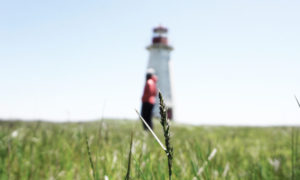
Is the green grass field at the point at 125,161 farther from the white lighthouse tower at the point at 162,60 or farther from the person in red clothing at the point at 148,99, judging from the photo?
the white lighthouse tower at the point at 162,60

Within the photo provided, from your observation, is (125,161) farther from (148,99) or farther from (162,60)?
(162,60)

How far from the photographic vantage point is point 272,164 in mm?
2078

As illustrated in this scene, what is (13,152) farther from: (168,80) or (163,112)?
(168,80)

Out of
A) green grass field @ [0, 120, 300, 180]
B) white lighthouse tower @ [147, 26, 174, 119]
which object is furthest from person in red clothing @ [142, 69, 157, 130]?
white lighthouse tower @ [147, 26, 174, 119]

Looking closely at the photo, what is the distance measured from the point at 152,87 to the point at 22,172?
7.81 metres

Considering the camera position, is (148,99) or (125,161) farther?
(148,99)

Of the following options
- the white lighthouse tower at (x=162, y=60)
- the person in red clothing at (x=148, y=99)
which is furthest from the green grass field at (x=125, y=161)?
the white lighthouse tower at (x=162, y=60)

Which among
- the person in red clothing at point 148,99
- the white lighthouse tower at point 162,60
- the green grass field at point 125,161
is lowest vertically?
the green grass field at point 125,161

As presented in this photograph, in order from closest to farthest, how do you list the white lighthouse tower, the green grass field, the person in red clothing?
the green grass field → the person in red clothing → the white lighthouse tower

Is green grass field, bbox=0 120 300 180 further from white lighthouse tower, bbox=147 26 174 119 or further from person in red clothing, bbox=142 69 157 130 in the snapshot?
white lighthouse tower, bbox=147 26 174 119

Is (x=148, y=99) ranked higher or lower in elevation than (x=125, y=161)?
higher

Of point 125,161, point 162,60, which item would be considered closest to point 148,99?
point 125,161

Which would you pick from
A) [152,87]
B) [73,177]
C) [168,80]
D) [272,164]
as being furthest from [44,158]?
[168,80]

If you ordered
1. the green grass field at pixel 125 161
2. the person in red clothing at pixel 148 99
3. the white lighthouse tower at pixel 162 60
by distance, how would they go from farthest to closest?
the white lighthouse tower at pixel 162 60
the person in red clothing at pixel 148 99
the green grass field at pixel 125 161
